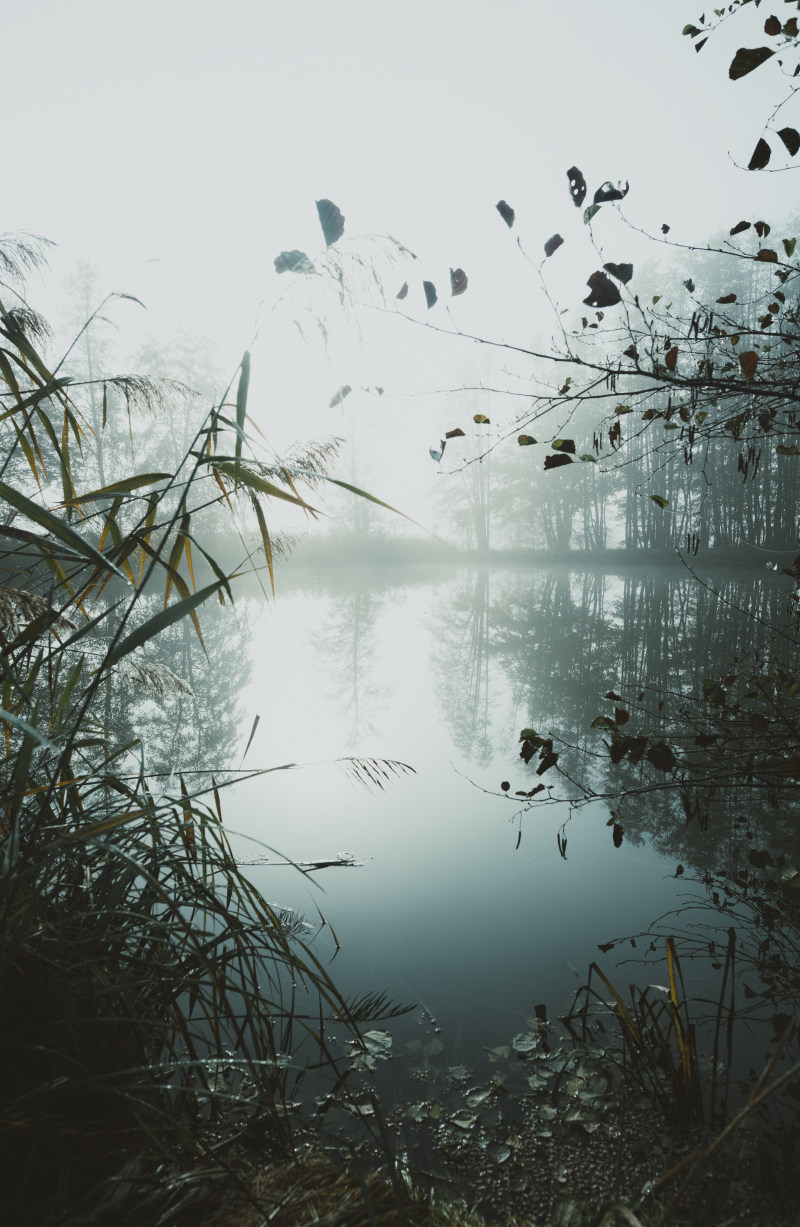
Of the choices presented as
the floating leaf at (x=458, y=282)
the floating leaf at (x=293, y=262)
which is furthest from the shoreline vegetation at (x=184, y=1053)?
the floating leaf at (x=458, y=282)

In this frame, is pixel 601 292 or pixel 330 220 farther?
pixel 601 292

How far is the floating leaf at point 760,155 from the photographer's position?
51.0 inches

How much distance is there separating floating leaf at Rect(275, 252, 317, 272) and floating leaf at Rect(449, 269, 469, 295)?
1.28 feet

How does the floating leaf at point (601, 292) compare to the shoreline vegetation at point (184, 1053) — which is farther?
the floating leaf at point (601, 292)

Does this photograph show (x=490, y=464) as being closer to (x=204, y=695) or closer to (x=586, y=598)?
(x=586, y=598)

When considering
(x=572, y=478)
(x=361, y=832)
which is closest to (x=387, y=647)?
(x=361, y=832)

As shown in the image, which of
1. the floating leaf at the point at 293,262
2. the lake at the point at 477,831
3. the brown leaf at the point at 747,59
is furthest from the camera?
the lake at the point at 477,831

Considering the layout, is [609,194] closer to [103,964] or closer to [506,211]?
[506,211]

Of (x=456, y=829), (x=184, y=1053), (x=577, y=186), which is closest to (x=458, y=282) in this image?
(x=577, y=186)

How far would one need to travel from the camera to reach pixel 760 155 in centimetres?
131

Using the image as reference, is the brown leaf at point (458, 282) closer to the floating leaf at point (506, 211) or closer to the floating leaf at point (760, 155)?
the floating leaf at point (506, 211)

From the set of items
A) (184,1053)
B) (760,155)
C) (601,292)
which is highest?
(760,155)

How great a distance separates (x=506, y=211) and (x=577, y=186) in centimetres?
17

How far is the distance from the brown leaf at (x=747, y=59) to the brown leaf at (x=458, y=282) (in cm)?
63
